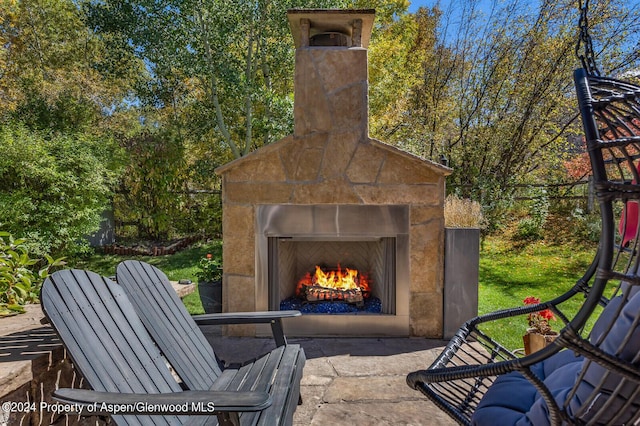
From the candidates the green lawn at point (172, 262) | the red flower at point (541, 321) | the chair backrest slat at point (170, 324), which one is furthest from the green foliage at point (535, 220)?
the chair backrest slat at point (170, 324)

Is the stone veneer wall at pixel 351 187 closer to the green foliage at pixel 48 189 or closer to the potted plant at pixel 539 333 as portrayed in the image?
the potted plant at pixel 539 333

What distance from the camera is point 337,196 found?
12.7ft

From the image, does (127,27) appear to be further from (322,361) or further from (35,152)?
(322,361)

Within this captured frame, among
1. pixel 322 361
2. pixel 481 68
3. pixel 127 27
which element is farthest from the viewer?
pixel 481 68

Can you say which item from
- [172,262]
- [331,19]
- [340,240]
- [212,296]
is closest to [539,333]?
[340,240]

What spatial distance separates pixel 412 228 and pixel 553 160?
666 cm

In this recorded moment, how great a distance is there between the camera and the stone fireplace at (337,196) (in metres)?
3.86

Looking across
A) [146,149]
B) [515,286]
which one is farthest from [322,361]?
[146,149]

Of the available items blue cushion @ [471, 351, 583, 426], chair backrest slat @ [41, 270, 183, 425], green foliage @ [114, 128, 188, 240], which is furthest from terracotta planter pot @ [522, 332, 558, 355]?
green foliage @ [114, 128, 188, 240]

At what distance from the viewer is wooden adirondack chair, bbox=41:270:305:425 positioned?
145 cm

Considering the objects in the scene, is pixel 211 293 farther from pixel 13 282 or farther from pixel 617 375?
pixel 617 375

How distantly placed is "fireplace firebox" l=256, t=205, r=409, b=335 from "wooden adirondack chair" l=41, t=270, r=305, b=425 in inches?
61.1

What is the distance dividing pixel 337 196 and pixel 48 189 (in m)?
5.68

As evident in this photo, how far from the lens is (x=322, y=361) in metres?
3.37
